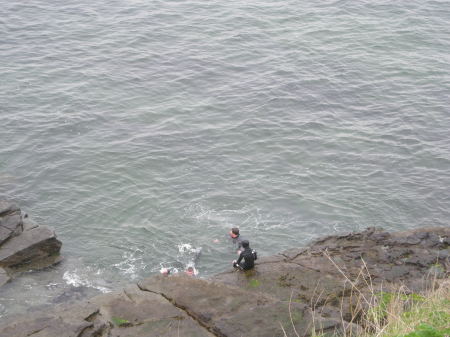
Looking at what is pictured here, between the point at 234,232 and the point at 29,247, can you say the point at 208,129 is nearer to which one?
the point at 234,232

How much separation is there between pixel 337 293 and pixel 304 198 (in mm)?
9824

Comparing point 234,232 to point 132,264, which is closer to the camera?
point 234,232

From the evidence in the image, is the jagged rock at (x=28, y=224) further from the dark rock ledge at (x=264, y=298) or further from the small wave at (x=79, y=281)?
the dark rock ledge at (x=264, y=298)

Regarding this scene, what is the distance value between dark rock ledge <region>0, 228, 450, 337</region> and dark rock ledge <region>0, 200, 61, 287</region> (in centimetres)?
494

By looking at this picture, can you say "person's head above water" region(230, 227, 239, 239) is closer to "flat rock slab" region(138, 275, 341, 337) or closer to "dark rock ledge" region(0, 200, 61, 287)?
"flat rock slab" region(138, 275, 341, 337)

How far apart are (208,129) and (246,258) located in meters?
14.3

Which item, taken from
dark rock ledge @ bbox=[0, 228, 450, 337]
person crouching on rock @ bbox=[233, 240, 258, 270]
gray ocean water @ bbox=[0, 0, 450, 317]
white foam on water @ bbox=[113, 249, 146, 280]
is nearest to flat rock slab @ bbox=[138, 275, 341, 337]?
dark rock ledge @ bbox=[0, 228, 450, 337]

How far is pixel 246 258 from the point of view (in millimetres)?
17969

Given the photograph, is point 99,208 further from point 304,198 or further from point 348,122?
point 348,122

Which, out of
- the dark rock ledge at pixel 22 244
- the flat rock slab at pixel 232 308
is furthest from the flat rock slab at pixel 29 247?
the flat rock slab at pixel 232 308

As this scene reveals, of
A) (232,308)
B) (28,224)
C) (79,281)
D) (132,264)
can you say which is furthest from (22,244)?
(232,308)

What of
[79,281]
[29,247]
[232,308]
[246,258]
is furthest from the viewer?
[29,247]

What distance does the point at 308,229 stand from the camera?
80.6 ft

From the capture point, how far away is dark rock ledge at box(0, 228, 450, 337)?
49.8ft
